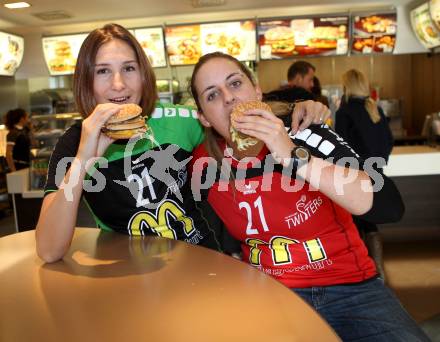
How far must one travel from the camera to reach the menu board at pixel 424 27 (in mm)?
6484

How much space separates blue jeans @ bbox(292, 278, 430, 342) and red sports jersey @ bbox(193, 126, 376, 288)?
A: 0.13 feet

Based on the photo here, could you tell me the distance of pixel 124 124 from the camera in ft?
5.68

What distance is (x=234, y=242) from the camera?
208cm

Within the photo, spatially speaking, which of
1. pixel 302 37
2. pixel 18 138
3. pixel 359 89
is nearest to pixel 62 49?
pixel 18 138

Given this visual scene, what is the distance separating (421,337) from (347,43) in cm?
615

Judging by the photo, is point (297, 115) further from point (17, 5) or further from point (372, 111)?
point (17, 5)

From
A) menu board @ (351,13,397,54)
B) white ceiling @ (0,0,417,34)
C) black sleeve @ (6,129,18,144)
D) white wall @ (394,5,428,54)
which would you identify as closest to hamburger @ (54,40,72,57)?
white ceiling @ (0,0,417,34)

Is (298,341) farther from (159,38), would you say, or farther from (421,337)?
(159,38)

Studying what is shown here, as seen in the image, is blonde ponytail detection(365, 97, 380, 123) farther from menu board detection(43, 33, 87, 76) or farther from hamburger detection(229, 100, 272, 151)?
menu board detection(43, 33, 87, 76)

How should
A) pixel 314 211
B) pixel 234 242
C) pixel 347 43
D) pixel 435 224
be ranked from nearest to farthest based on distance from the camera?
1. pixel 314 211
2. pixel 234 242
3. pixel 435 224
4. pixel 347 43

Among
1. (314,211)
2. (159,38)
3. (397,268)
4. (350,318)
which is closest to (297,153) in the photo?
(314,211)

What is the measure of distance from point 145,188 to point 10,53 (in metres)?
6.31

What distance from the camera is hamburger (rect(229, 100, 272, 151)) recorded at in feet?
5.40

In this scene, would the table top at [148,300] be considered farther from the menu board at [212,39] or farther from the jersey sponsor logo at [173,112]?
the menu board at [212,39]
